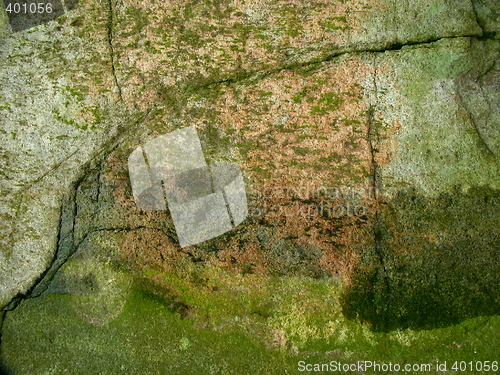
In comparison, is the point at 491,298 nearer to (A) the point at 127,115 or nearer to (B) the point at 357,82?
(B) the point at 357,82

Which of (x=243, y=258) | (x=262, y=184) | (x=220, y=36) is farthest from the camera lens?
(x=220, y=36)

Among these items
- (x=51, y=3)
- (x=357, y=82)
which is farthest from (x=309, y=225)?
(x=51, y=3)

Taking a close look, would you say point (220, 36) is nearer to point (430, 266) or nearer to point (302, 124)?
point (302, 124)

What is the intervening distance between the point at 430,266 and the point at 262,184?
4.15ft

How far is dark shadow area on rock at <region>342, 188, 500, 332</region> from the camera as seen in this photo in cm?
274

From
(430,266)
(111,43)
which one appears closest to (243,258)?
(430,266)

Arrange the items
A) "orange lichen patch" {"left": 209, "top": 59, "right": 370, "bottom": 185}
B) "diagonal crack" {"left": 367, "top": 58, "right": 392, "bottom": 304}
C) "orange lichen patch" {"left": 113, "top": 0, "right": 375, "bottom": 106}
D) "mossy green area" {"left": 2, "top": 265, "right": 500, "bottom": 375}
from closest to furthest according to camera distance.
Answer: "mossy green area" {"left": 2, "top": 265, "right": 500, "bottom": 375}, "diagonal crack" {"left": 367, "top": 58, "right": 392, "bottom": 304}, "orange lichen patch" {"left": 209, "top": 59, "right": 370, "bottom": 185}, "orange lichen patch" {"left": 113, "top": 0, "right": 375, "bottom": 106}

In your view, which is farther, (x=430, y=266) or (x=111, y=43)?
(x=111, y=43)

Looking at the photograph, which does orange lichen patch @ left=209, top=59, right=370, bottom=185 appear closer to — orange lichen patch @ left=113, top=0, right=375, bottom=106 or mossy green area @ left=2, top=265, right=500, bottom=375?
orange lichen patch @ left=113, top=0, right=375, bottom=106

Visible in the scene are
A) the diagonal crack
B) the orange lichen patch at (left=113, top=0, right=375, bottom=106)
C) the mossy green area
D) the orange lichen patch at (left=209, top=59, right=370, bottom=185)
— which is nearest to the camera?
the mossy green area

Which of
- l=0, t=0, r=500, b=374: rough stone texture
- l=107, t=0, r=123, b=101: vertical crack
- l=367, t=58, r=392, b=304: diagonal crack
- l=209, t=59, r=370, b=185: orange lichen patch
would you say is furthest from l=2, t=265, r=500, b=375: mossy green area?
l=107, t=0, r=123, b=101: vertical crack

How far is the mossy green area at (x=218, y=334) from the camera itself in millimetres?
2729

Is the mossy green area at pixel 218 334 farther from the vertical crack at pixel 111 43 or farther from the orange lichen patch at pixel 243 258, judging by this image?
the vertical crack at pixel 111 43

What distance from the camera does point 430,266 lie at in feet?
9.21
